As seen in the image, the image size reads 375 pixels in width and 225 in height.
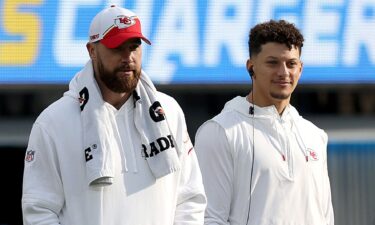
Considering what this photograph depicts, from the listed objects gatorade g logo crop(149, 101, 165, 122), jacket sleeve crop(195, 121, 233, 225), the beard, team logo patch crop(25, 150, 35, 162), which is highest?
the beard

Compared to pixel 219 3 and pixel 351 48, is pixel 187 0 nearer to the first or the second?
pixel 219 3

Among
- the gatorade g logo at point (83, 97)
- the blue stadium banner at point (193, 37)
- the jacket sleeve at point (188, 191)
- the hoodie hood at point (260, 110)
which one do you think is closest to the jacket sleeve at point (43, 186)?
the gatorade g logo at point (83, 97)

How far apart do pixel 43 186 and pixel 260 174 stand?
43.1 inches

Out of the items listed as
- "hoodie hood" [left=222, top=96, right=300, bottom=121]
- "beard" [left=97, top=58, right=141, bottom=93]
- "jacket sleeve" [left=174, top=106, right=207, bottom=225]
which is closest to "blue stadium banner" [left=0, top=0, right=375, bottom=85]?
"hoodie hood" [left=222, top=96, right=300, bottom=121]

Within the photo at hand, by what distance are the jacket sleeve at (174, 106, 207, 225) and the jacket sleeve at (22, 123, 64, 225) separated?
1.41 feet

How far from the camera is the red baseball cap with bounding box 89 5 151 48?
4086 millimetres

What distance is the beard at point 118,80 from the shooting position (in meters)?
4.09

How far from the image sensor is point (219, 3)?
838 centimetres

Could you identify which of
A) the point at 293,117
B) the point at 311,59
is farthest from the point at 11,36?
the point at 293,117

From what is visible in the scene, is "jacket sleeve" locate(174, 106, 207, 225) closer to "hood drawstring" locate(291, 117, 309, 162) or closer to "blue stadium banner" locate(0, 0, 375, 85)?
"hood drawstring" locate(291, 117, 309, 162)

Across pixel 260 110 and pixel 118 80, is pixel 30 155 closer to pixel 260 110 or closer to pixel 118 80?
pixel 118 80

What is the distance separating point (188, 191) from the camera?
4.21m

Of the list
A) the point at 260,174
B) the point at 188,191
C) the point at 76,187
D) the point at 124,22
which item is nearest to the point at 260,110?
the point at 260,174

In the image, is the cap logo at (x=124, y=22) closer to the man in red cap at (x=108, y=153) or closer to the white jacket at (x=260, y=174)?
the man in red cap at (x=108, y=153)
